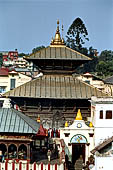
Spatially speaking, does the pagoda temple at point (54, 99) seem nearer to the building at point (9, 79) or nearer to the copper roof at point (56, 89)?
the copper roof at point (56, 89)

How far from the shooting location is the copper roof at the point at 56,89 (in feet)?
126

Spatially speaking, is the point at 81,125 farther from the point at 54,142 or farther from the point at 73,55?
the point at 73,55

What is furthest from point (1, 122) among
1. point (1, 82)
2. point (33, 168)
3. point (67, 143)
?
point (1, 82)

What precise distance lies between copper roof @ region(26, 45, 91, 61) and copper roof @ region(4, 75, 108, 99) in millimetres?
1884

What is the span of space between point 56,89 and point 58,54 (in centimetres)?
367

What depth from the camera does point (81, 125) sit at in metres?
34.2

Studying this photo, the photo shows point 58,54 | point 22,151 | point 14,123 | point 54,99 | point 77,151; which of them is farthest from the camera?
point 58,54

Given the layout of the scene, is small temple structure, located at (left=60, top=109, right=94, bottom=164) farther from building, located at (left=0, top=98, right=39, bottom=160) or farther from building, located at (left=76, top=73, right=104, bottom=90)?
building, located at (left=76, top=73, right=104, bottom=90)

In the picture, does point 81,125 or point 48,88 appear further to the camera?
point 48,88

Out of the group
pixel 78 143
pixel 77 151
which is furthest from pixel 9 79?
pixel 78 143

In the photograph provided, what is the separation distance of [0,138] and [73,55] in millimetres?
14355

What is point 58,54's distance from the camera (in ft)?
135

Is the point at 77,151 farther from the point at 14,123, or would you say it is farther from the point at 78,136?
the point at 14,123

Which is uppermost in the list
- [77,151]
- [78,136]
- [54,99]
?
[54,99]
